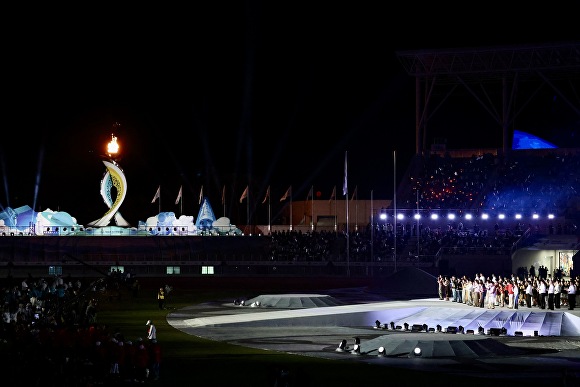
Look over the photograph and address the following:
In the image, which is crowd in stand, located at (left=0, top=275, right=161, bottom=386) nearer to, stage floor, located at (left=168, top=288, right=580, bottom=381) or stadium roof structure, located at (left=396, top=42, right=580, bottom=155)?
stage floor, located at (left=168, top=288, right=580, bottom=381)

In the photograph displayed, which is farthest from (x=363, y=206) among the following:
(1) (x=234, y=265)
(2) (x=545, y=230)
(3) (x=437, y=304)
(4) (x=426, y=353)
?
(4) (x=426, y=353)

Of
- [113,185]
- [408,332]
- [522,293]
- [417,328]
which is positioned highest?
[113,185]

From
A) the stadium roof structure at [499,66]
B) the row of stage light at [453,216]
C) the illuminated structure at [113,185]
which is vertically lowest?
the row of stage light at [453,216]

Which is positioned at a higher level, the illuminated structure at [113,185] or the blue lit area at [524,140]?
the blue lit area at [524,140]

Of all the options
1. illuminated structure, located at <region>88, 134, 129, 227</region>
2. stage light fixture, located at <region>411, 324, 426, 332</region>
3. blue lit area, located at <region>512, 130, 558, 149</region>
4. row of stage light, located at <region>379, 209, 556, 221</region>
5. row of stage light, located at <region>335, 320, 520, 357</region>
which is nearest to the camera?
row of stage light, located at <region>335, 320, 520, 357</region>

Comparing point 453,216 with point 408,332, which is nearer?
point 408,332

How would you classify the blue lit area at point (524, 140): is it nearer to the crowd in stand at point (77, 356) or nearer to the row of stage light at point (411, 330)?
the row of stage light at point (411, 330)

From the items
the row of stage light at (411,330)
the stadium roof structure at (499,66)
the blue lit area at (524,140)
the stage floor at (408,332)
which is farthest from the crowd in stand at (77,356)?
the blue lit area at (524,140)

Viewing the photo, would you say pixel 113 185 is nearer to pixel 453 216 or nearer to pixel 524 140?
pixel 453 216

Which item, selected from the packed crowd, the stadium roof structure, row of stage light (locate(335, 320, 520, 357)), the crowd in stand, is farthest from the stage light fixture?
the stadium roof structure

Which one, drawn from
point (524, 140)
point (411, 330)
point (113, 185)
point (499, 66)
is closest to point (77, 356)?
point (411, 330)

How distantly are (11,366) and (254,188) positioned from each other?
82682 mm

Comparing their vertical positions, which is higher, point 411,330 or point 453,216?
point 453,216

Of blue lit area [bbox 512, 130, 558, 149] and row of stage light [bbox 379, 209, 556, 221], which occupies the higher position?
blue lit area [bbox 512, 130, 558, 149]
